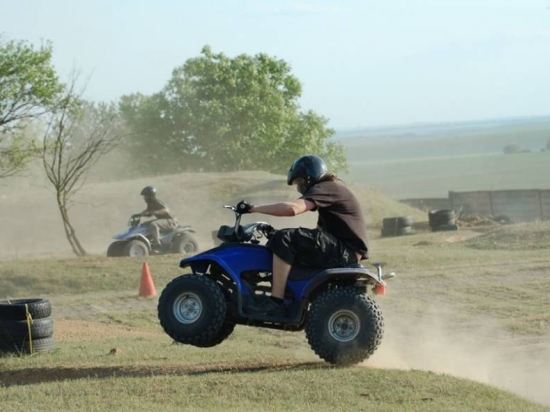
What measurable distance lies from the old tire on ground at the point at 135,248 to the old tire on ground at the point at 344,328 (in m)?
18.7

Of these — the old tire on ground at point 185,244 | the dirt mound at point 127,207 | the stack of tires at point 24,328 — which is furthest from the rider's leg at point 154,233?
the stack of tires at point 24,328

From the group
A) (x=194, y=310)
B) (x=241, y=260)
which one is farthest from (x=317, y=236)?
(x=194, y=310)

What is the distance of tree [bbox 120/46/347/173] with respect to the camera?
65812 mm

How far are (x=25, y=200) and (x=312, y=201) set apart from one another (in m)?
44.4

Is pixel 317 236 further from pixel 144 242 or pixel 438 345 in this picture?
pixel 144 242

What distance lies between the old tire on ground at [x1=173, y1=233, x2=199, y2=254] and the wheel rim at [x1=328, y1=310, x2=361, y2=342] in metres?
19.0

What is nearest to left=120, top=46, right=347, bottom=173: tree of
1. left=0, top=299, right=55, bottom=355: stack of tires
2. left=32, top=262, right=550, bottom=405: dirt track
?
left=32, top=262, right=550, bottom=405: dirt track

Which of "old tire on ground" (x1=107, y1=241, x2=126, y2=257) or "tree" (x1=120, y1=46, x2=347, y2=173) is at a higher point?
"tree" (x1=120, y1=46, x2=347, y2=173)

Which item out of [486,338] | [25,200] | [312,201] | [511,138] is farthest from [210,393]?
[511,138]

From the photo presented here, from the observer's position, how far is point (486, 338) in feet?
47.3

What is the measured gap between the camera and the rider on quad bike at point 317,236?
1053cm

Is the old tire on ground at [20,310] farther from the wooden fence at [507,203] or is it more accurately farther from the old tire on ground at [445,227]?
the wooden fence at [507,203]

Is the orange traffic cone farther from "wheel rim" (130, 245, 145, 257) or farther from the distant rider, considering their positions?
the distant rider

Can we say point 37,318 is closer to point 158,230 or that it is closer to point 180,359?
point 180,359
